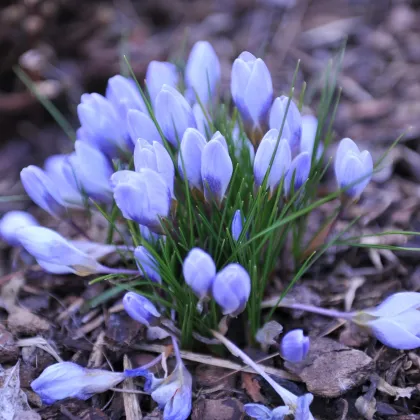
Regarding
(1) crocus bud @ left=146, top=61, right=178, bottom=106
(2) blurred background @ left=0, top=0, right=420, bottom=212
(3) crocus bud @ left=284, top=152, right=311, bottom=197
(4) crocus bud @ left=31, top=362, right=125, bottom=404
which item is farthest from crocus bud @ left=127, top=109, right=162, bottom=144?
(2) blurred background @ left=0, top=0, right=420, bottom=212

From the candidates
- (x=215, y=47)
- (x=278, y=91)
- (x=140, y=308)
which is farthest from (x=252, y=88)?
(x=215, y=47)

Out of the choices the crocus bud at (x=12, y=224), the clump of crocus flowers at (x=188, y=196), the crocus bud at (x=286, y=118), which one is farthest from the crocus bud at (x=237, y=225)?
the crocus bud at (x=12, y=224)

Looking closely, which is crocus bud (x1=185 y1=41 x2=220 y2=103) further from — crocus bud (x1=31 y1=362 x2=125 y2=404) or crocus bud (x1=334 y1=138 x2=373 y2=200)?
crocus bud (x1=31 y1=362 x2=125 y2=404)

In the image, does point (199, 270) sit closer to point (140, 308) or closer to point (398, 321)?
point (140, 308)

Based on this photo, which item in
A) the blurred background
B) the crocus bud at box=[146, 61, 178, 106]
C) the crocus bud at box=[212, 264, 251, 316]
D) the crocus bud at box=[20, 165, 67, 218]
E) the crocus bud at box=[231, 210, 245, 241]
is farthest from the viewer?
the blurred background

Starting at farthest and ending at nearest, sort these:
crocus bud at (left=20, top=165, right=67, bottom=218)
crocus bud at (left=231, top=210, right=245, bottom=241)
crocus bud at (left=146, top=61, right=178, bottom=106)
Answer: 1. crocus bud at (left=146, top=61, right=178, bottom=106)
2. crocus bud at (left=20, top=165, right=67, bottom=218)
3. crocus bud at (left=231, top=210, right=245, bottom=241)

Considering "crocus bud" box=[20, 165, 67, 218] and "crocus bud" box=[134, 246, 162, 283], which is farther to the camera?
"crocus bud" box=[20, 165, 67, 218]

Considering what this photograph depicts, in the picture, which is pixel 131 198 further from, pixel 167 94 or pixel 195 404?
pixel 195 404
